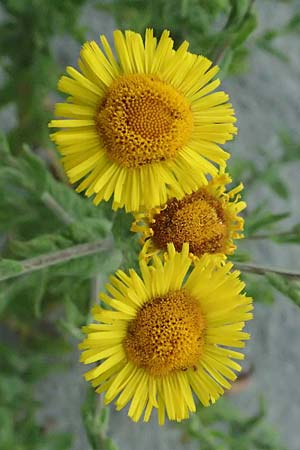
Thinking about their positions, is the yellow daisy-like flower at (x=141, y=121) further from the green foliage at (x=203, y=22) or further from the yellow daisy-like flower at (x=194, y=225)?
the green foliage at (x=203, y=22)

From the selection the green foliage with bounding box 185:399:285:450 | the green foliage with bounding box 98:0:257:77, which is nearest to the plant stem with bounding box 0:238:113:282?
the green foliage with bounding box 98:0:257:77

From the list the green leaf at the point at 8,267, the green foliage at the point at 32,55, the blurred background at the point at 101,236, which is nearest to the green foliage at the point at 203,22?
the blurred background at the point at 101,236

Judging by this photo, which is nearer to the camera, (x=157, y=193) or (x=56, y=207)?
(x=157, y=193)

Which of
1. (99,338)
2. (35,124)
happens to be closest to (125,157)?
(99,338)

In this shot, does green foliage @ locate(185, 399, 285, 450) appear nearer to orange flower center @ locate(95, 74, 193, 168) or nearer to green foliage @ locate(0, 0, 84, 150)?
orange flower center @ locate(95, 74, 193, 168)

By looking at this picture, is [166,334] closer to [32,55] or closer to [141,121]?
[141,121]

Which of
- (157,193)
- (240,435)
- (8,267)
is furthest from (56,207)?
(240,435)

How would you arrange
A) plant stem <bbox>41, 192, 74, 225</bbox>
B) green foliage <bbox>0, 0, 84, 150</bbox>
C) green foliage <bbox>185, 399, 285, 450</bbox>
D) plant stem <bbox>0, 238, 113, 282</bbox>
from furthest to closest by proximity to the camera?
green foliage <bbox>0, 0, 84, 150</bbox> → green foliage <bbox>185, 399, 285, 450</bbox> → plant stem <bbox>41, 192, 74, 225</bbox> → plant stem <bbox>0, 238, 113, 282</bbox>
